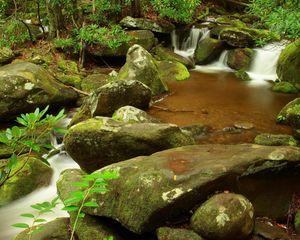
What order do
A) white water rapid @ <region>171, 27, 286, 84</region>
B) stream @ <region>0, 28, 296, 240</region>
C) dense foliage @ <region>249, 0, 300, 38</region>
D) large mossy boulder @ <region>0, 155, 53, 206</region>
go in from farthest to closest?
white water rapid @ <region>171, 27, 286, 84</region>, stream @ <region>0, 28, 296, 240</region>, large mossy boulder @ <region>0, 155, 53, 206</region>, dense foliage @ <region>249, 0, 300, 38</region>

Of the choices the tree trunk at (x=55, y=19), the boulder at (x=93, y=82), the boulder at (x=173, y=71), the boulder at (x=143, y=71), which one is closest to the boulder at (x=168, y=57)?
the boulder at (x=173, y=71)

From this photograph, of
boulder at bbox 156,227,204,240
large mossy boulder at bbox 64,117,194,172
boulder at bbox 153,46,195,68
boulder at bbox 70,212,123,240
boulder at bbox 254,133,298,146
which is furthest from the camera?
boulder at bbox 153,46,195,68

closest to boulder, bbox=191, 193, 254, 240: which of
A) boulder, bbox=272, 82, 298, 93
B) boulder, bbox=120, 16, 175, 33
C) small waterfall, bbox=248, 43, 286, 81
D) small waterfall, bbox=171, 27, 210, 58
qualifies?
boulder, bbox=272, 82, 298, 93

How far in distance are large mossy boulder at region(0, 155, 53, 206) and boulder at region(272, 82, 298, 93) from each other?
6941 millimetres

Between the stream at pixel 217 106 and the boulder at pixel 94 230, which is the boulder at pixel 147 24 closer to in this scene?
the stream at pixel 217 106

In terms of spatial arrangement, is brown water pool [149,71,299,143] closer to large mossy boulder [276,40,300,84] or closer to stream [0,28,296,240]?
stream [0,28,296,240]

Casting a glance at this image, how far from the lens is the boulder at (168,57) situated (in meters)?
13.0

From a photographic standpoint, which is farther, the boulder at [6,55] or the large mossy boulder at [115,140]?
the boulder at [6,55]

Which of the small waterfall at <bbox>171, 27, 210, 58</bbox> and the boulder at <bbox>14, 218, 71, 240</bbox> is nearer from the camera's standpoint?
the boulder at <bbox>14, 218, 71, 240</bbox>

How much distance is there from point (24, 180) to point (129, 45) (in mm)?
7731

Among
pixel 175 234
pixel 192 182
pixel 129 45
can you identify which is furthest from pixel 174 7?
pixel 175 234

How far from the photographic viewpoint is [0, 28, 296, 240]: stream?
613 centimetres

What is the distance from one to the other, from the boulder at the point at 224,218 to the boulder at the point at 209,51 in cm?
1021

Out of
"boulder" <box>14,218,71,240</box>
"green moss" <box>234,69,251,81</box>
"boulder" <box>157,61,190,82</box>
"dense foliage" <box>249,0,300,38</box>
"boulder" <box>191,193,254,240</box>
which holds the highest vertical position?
"dense foliage" <box>249,0,300,38</box>
